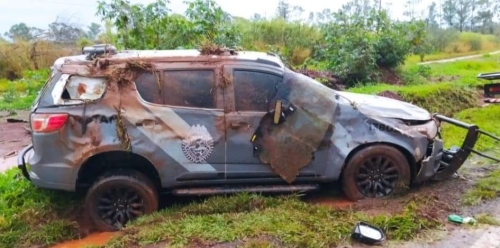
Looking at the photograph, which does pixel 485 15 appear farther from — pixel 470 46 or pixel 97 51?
pixel 97 51

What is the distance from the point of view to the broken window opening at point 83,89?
5.16 m

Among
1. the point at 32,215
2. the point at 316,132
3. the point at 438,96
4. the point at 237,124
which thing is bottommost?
the point at 32,215

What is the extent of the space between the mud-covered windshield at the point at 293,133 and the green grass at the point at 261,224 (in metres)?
0.43

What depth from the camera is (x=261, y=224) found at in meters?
4.62

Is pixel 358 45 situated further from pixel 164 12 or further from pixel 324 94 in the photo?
pixel 324 94

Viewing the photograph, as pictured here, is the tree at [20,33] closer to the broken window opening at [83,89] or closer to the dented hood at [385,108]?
the broken window opening at [83,89]

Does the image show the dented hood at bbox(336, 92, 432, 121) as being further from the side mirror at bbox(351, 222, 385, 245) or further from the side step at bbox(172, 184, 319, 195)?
the side mirror at bbox(351, 222, 385, 245)

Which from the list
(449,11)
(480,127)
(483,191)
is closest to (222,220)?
(483,191)

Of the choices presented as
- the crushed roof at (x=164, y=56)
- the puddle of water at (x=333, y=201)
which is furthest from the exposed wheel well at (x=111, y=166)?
the puddle of water at (x=333, y=201)

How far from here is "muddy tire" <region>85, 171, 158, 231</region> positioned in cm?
522

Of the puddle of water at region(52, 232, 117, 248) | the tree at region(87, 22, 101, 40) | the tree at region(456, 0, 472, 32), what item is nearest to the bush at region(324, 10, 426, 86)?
the puddle of water at region(52, 232, 117, 248)

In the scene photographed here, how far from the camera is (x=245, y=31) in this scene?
16438mm

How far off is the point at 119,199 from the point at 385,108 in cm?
320

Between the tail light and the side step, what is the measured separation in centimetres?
140
